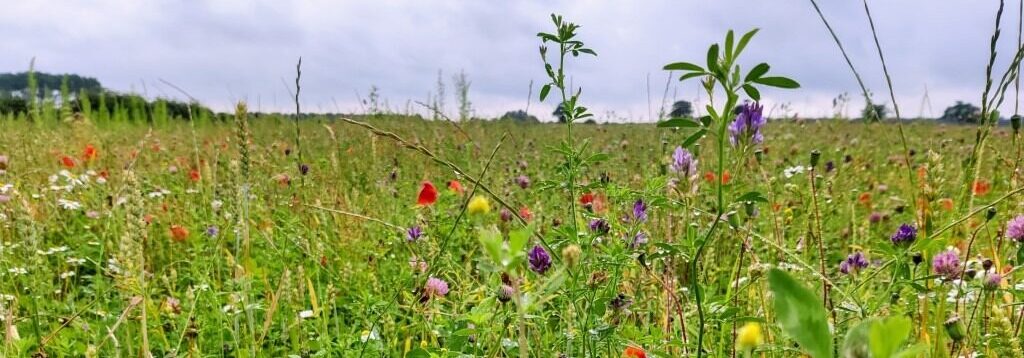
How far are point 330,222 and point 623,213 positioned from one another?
1.25m

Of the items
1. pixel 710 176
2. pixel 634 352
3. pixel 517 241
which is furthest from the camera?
pixel 710 176

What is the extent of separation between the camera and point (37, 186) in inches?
110

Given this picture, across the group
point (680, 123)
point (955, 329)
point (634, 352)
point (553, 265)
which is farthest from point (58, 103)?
point (955, 329)

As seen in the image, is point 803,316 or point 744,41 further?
point 744,41

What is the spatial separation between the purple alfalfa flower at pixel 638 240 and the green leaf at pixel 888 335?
28.8 inches

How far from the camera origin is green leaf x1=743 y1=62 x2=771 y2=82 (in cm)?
64

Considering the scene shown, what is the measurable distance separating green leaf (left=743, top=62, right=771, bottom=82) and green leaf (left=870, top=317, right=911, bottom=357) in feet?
1.12

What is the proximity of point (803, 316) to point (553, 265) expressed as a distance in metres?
0.91

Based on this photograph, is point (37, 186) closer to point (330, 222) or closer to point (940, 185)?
point (330, 222)

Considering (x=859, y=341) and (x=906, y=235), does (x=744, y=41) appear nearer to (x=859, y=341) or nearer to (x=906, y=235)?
(x=859, y=341)

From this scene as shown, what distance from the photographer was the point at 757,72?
651mm

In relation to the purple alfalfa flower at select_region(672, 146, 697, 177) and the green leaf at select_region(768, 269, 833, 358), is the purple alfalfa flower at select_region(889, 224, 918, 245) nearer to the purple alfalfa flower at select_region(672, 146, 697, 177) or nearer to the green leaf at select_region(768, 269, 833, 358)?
the purple alfalfa flower at select_region(672, 146, 697, 177)

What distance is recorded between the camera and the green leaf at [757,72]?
64 cm

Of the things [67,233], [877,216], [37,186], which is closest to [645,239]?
[877,216]
